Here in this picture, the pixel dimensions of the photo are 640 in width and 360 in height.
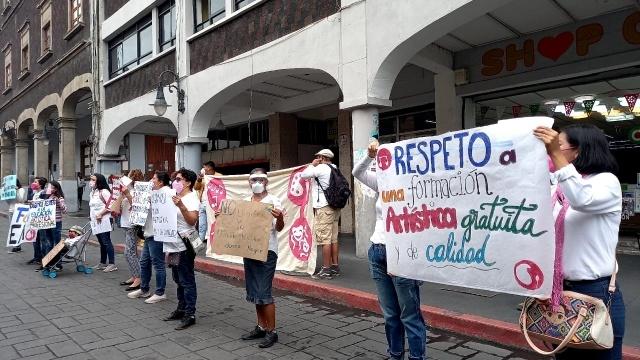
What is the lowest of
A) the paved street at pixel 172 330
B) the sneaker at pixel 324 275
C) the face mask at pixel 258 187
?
the paved street at pixel 172 330

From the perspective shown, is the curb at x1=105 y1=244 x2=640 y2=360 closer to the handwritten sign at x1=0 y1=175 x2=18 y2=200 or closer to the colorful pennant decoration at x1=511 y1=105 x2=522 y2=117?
the colorful pennant decoration at x1=511 y1=105 x2=522 y2=117

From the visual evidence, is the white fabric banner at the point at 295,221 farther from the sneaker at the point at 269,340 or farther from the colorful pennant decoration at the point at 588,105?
the colorful pennant decoration at the point at 588,105

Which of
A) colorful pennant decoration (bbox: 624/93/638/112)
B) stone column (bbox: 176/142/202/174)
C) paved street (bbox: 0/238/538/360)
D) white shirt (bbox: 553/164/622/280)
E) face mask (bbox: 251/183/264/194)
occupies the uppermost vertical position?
colorful pennant decoration (bbox: 624/93/638/112)

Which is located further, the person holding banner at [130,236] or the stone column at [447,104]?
the stone column at [447,104]

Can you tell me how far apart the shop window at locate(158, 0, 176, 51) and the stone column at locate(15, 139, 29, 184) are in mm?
17839

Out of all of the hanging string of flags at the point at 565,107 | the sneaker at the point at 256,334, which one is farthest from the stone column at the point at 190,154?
the sneaker at the point at 256,334

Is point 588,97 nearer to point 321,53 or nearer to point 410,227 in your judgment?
point 321,53

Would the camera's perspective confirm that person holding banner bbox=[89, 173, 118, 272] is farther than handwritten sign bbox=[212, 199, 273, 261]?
Yes

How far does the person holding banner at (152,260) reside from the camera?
5.96 meters

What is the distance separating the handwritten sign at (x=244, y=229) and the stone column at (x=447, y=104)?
19.4ft

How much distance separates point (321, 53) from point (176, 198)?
4.85 meters

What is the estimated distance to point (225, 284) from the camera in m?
7.54

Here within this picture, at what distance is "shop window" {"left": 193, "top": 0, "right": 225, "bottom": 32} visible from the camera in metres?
12.2

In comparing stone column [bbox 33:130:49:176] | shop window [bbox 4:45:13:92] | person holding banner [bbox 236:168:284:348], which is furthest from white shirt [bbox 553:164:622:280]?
shop window [bbox 4:45:13:92]
